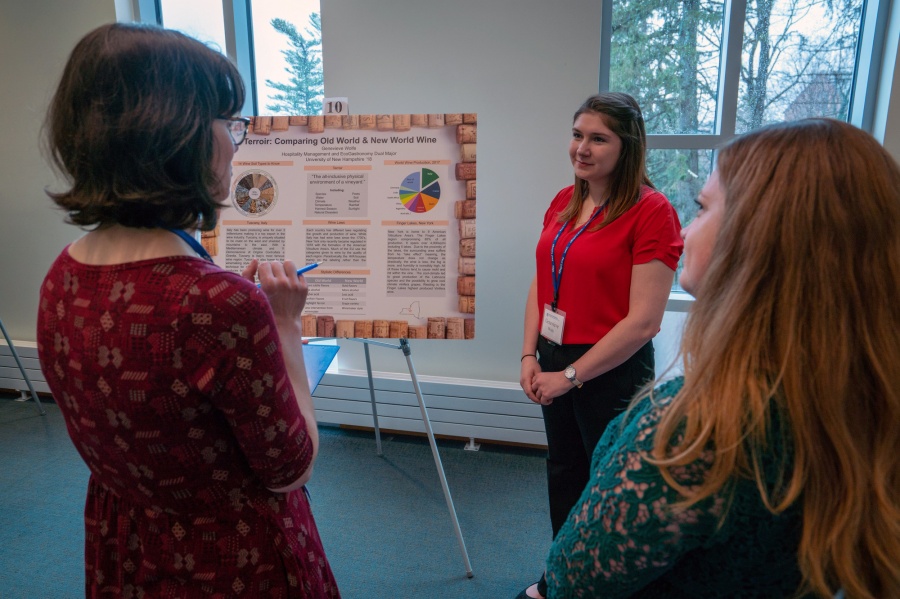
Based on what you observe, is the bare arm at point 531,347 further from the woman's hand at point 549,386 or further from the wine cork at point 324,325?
the wine cork at point 324,325

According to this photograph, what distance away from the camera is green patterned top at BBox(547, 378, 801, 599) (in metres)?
0.59

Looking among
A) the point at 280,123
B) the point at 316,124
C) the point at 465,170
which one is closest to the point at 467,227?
the point at 465,170

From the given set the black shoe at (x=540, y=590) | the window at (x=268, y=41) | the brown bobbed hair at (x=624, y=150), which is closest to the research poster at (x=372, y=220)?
the brown bobbed hair at (x=624, y=150)

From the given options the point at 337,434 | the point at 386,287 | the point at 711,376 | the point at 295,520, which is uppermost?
the point at 711,376

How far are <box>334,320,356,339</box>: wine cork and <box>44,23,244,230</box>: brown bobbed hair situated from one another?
1.16 m

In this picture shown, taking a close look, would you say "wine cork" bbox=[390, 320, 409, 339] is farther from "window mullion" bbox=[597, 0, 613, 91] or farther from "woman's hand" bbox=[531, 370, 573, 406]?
"window mullion" bbox=[597, 0, 613, 91]

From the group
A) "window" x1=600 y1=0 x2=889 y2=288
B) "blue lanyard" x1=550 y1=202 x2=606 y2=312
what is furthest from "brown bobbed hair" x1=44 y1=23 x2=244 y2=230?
"window" x1=600 y1=0 x2=889 y2=288

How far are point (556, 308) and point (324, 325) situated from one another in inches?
30.7

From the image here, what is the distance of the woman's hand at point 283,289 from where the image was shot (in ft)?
2.80

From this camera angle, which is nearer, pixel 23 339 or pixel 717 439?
pixel 717 439

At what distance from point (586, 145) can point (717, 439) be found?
116 centimetres

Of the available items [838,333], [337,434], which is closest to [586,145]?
[838,333]

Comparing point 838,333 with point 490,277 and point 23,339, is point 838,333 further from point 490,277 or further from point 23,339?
point 23,339

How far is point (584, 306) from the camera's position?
1.57 m
